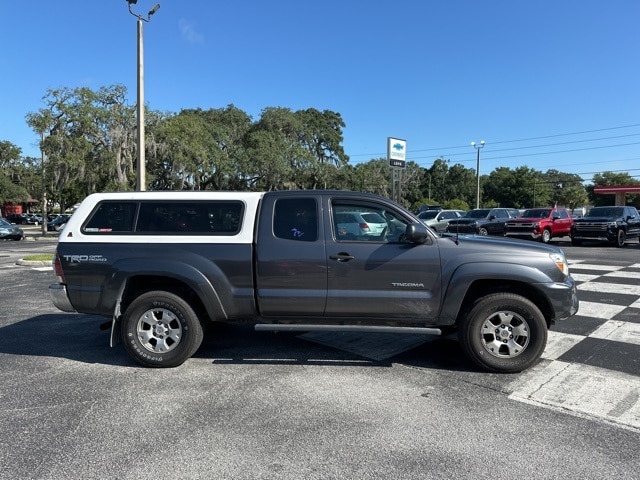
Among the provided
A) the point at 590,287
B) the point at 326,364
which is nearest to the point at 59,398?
the point at 326,364

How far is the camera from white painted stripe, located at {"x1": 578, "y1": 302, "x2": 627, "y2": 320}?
743 centimetres

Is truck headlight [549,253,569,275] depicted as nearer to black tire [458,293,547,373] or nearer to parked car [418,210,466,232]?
black tire [458,293,547,373]

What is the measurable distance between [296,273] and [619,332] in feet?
15.1

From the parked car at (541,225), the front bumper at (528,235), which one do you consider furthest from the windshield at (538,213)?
the front bumper at (528,235)

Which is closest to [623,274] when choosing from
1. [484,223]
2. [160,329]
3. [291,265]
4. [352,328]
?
[352,328]

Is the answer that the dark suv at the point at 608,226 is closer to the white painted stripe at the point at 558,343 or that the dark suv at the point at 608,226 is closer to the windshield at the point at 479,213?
the windshield at the point at 479,213

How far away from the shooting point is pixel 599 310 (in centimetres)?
777

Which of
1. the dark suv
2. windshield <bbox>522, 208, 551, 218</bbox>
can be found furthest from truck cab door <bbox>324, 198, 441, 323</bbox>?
windshield <bbox>522, 208, 551, 218</bbox>

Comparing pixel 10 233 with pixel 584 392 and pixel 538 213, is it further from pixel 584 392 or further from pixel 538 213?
pixel 584 392

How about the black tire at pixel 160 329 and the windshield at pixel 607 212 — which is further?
the windshield at pixel 607 212

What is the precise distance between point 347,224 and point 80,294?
3.00 m

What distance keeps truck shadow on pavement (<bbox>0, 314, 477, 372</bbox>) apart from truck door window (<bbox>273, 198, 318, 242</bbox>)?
1443 millimetres

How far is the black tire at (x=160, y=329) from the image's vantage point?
509 cm

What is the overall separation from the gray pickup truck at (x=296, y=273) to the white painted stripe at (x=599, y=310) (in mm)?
2943
